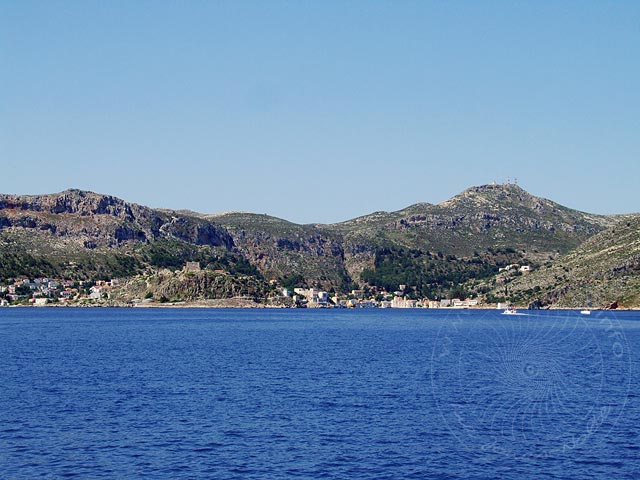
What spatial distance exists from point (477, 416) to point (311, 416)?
10058mm

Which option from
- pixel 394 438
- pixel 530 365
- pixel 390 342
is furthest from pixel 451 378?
pixel 390 342

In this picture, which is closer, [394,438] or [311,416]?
[394,438]

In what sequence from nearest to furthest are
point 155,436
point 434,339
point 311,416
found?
point 155,436 < point 311,416 < point 434,339

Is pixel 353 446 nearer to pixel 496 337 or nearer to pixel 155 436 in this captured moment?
pixel 155 436

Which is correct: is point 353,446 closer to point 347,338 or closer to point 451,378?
point 451,378

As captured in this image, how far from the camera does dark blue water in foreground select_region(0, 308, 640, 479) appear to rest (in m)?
38.9

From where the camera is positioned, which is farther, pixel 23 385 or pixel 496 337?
pixel 496 337

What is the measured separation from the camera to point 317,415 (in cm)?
5122

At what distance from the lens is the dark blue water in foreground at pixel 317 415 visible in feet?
128

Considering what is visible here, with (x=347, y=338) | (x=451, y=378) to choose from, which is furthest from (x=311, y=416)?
(x=347, y=338)

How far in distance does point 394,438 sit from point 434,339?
285 feet

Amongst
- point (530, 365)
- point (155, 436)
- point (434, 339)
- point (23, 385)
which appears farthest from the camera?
point (434, 339)

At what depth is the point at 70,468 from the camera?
3759cm

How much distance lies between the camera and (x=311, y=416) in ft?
167
